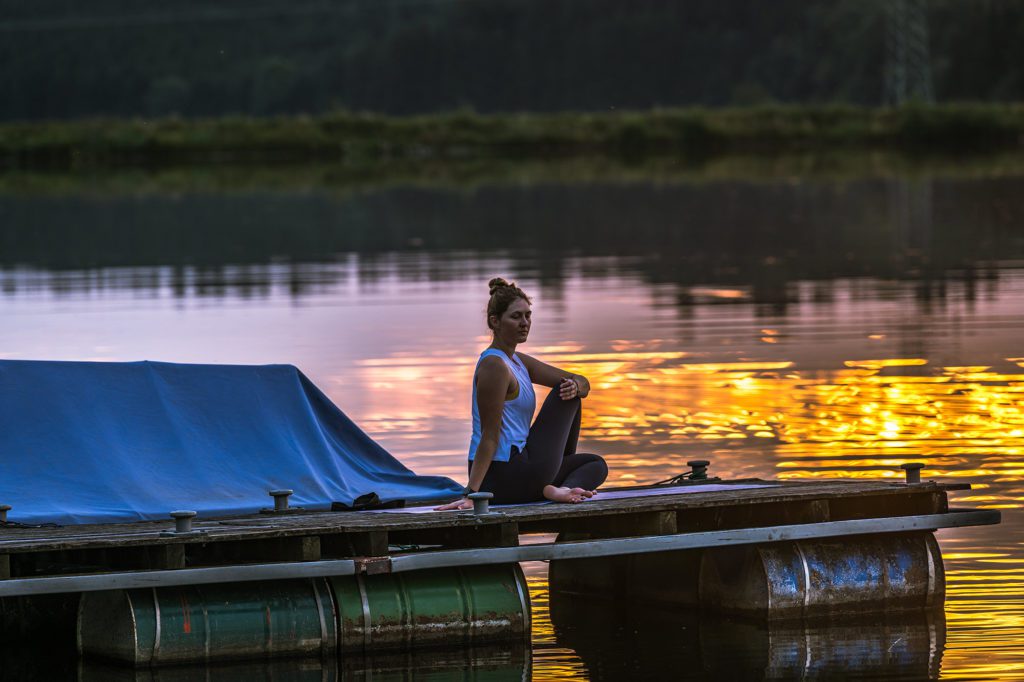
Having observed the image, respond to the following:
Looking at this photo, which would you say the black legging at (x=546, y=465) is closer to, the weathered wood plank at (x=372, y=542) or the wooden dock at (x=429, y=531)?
the wooden dock at (x=429, y=531)

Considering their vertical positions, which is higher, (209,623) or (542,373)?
(542,373)

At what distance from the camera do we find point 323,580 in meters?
9.46

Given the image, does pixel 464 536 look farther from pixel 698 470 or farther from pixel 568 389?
pixel 698 470

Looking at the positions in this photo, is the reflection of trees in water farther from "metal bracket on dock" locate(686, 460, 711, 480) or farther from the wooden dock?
the wooden dock

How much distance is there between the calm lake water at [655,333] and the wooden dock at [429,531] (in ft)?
1.59

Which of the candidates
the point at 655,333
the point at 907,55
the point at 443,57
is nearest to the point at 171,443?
the point at 655,333

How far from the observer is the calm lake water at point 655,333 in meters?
9.85

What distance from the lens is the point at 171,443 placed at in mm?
11086

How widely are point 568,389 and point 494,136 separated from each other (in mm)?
74896

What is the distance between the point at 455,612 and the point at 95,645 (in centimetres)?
161

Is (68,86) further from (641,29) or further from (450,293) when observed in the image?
(450,293)

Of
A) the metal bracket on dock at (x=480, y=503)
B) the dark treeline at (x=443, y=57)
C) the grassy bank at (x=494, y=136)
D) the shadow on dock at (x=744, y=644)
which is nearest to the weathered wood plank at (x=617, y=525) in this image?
the metal bracket on dock at (x=480, y=503)

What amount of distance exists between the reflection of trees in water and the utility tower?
141 feet

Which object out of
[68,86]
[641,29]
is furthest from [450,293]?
[68,86]
